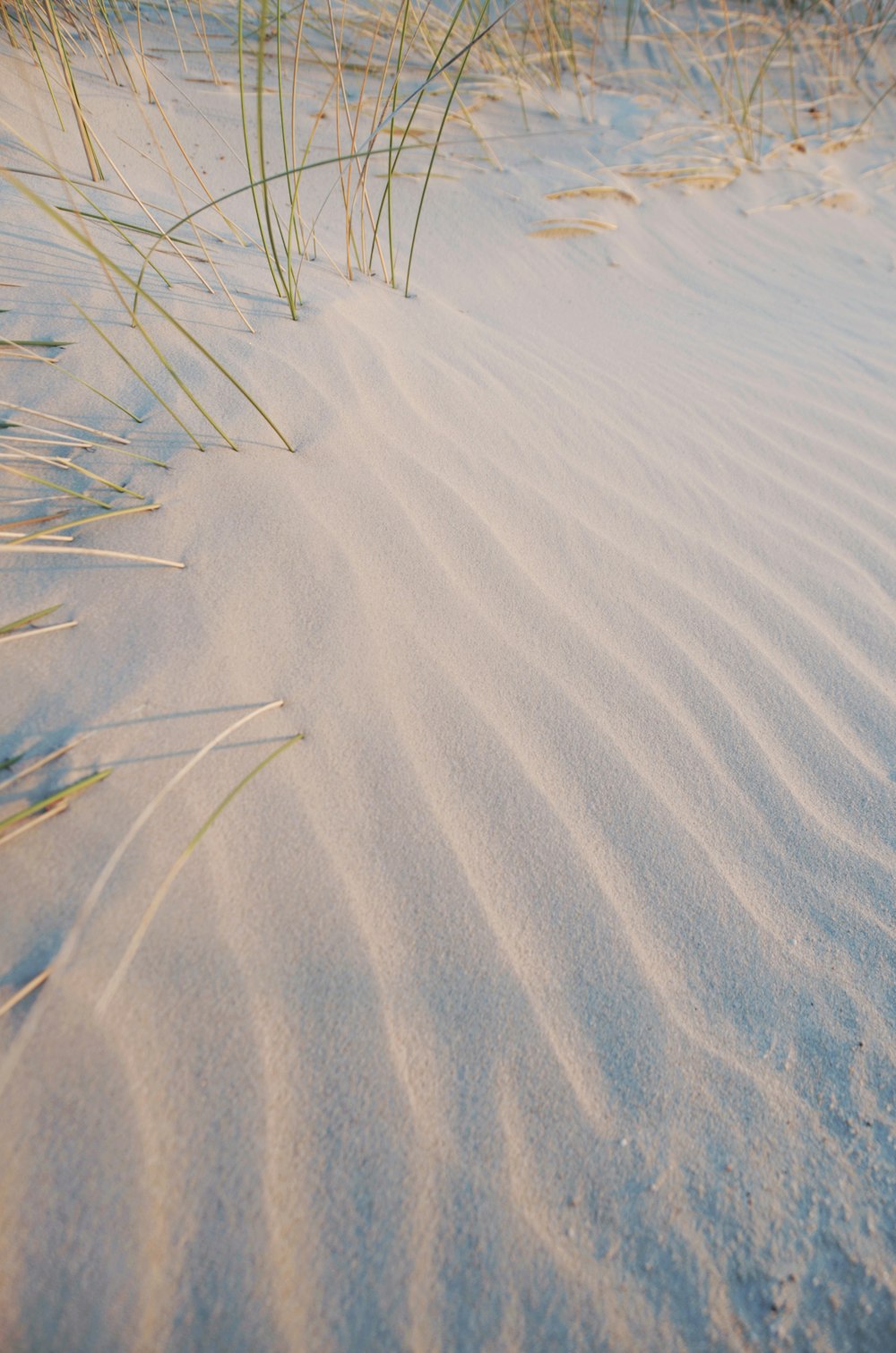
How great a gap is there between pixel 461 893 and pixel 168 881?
0.40 m

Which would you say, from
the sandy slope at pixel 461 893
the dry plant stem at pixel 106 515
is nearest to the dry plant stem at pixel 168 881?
the sandy slope at pixel 461 893

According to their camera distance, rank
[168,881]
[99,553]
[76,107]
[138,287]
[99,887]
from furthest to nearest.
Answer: [76,107], [99,553], [138,287], [168,881], [99,887]

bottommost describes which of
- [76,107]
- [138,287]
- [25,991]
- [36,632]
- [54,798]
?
[25,991]

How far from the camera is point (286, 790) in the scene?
112 cm

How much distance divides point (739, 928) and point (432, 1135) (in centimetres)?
51

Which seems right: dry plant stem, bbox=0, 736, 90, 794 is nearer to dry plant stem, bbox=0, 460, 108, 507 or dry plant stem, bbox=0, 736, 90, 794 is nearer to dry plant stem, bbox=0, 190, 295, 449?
dry plant stem, bbox=0, 460, 108, 507

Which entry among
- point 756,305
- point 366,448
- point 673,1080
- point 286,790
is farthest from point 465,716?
point 756,305

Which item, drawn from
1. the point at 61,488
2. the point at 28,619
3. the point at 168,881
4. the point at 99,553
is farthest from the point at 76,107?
the point at 168,881

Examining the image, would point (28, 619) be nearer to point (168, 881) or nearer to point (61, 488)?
point (61, 488)

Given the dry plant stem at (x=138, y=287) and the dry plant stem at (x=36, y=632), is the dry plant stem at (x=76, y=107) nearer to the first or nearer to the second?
the dry plant stem at (x=138, y=287)

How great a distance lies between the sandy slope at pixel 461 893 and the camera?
81 centimetres

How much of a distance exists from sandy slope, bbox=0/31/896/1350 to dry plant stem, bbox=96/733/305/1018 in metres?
0.01

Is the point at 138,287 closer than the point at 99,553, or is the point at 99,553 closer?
the point at 138,287

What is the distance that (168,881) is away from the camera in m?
0.98
